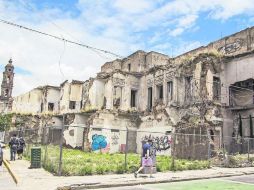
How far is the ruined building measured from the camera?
83.9 ft

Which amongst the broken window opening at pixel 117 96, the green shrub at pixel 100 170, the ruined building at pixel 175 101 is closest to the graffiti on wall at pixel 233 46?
the ruined building at pixel 175 101

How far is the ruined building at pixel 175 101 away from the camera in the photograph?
2558 centimetres

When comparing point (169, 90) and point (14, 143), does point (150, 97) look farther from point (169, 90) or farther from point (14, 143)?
point (14, 143)

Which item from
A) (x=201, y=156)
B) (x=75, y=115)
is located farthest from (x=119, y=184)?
(x=75, y=115)

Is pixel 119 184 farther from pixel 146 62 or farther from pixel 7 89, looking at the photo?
pixel 7 89

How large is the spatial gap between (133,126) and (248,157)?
15183 mm

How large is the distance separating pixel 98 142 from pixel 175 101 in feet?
28.6

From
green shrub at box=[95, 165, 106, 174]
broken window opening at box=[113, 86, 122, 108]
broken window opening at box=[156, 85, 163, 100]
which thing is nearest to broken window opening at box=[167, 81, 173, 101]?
broken window opening at box=[156, 85, 163, 100]

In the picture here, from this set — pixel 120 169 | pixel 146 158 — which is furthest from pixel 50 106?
pixel 146 158

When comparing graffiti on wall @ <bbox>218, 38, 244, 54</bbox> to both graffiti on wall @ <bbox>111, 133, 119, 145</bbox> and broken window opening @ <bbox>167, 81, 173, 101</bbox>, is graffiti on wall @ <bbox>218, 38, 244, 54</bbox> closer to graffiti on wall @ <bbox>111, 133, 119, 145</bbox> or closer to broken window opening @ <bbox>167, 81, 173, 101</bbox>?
broken window opening @ <bbox>167, 81, 173, 101</bbox>

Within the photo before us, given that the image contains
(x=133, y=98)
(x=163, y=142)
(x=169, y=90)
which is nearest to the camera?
(x=163, y=142)

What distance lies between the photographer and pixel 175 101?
2969 cm

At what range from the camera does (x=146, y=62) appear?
132 ft

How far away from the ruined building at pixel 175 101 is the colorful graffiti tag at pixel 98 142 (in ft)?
0.34
